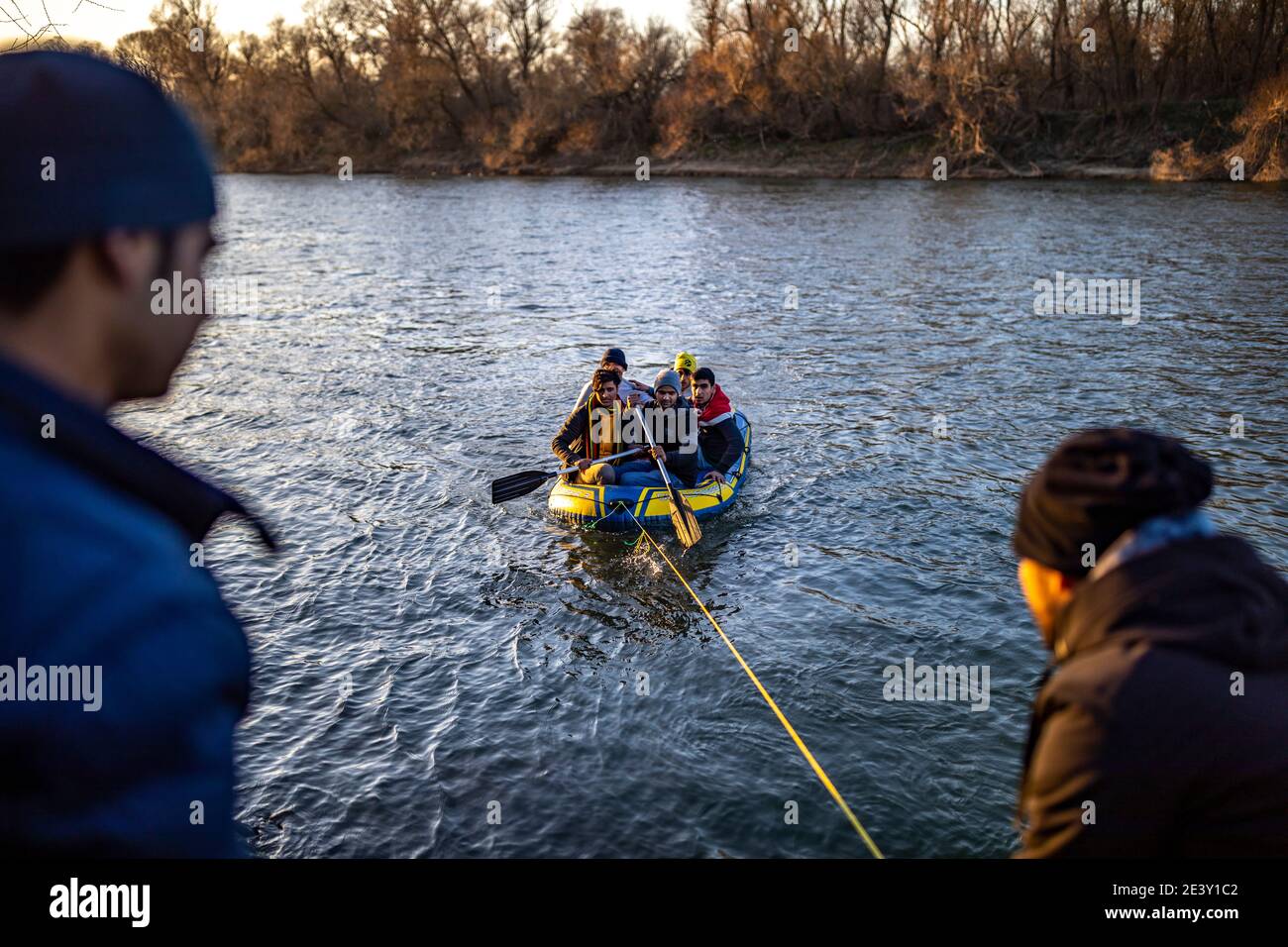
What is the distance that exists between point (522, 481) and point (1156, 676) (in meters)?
10.2

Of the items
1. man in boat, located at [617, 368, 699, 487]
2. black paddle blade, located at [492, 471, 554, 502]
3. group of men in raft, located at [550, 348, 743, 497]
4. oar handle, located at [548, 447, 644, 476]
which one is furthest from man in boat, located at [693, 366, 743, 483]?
black paddle blade, located at [492, 471, 554, 502]

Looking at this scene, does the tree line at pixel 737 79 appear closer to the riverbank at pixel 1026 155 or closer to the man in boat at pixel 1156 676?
the riverbank at pixel 1026 155

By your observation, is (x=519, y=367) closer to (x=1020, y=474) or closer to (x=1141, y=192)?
(x=1020, y=474)

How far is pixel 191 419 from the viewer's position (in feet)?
53.0

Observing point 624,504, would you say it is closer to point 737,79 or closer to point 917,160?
point 917,160

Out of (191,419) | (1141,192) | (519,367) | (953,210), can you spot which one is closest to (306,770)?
(191,419)

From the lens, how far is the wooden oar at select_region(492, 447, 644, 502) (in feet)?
38.7

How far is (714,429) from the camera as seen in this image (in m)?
12.5

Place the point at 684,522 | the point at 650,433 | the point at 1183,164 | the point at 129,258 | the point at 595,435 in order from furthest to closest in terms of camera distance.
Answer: the point at 1183,164
the point at 650,433
the point at 595,435
the point at 684,522
the point at 129,258

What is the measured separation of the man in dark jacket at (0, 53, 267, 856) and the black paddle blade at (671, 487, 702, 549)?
9.49 m

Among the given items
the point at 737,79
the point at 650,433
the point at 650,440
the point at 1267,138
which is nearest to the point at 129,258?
the point at 650,440

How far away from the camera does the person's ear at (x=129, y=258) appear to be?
1.28m

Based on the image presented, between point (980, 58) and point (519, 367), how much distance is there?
120ft

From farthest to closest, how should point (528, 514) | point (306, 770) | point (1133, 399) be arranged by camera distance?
point (1133, 399) → point (528, 514) → point (306, 770)
